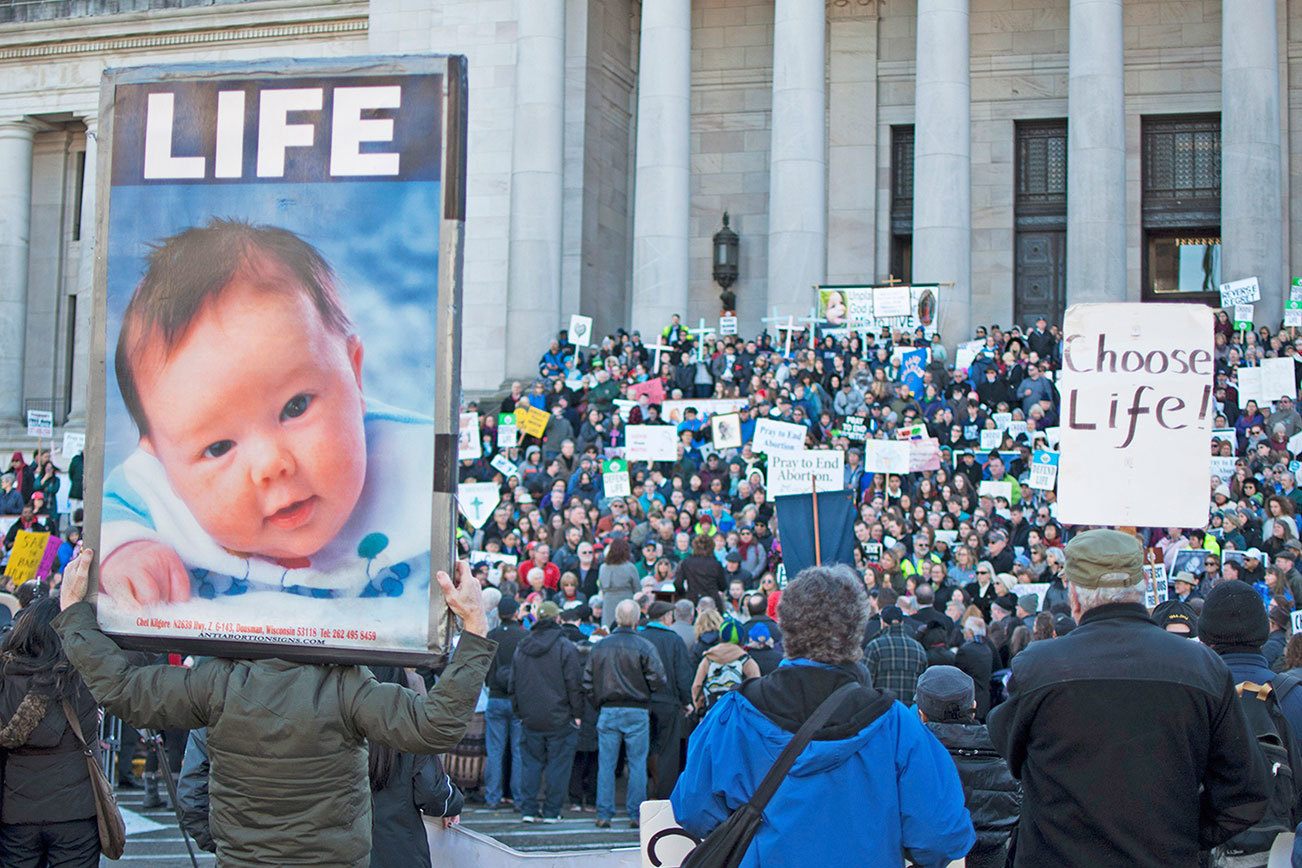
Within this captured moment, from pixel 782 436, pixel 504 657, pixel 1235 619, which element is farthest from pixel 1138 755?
pixel 782 436

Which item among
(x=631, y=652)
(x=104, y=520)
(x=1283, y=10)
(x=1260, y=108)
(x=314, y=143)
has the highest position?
(x=1283, y=10)

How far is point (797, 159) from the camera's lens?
2889cm

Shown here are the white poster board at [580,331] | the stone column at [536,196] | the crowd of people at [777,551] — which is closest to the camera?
the crowd of people at [777,551]

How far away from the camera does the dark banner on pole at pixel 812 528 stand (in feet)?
55.4

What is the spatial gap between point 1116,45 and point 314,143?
24672 mm

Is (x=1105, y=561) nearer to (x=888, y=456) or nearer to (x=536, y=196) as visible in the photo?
(x=888, y=456)

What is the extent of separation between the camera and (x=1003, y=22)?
1294 inches

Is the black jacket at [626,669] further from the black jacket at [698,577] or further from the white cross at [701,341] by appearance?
the white cross at [701,341]

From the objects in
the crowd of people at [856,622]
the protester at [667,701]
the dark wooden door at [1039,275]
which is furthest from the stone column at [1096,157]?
the protester at [667,701]

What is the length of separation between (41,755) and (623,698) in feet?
23.6

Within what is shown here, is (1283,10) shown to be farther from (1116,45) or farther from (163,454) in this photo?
(163,454)

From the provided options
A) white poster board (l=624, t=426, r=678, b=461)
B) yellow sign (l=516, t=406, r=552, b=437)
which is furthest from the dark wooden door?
white poster board (l=624, t=426, r=678, b=461)

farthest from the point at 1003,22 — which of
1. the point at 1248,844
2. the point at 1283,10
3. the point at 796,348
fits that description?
the point at 1248,844

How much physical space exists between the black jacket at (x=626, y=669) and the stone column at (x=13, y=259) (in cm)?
2855
